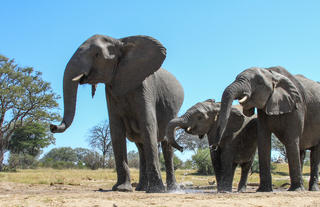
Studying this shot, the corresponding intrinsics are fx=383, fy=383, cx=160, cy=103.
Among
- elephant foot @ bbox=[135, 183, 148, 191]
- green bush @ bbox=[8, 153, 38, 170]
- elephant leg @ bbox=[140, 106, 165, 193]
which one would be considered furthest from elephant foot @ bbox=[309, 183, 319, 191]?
green bush @ bbox=[8, 153, 38, 170]

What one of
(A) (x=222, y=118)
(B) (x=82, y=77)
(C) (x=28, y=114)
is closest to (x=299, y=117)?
(A) (x=222, y=118)

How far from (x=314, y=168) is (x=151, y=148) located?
4111mm

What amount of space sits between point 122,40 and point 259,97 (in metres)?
3.10

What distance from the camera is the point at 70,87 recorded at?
670 centimetres

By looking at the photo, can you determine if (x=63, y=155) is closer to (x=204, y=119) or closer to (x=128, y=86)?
(x=204, y=119)

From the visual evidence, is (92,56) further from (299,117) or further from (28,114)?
(28,114)

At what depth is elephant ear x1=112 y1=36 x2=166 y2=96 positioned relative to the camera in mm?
7844

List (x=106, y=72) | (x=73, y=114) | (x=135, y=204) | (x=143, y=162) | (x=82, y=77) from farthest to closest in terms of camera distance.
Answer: (x=143, y=162) < (x=106, y=72) < (x=82, y=77) < (x=73, y=114) < (x=135, y=204)

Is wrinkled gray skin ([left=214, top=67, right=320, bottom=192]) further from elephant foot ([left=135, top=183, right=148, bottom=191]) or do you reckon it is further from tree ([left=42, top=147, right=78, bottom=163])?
tree ([left=42, top=147, right=78, bottom=163])

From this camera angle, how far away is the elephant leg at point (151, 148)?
7543 millimetres

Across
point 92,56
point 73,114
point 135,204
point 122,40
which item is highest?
point 122,40

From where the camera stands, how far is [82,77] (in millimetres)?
7098

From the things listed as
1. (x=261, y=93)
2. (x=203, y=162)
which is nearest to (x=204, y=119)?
(x=261, y=93)

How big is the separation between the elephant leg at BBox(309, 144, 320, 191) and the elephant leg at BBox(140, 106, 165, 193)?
146 inches
